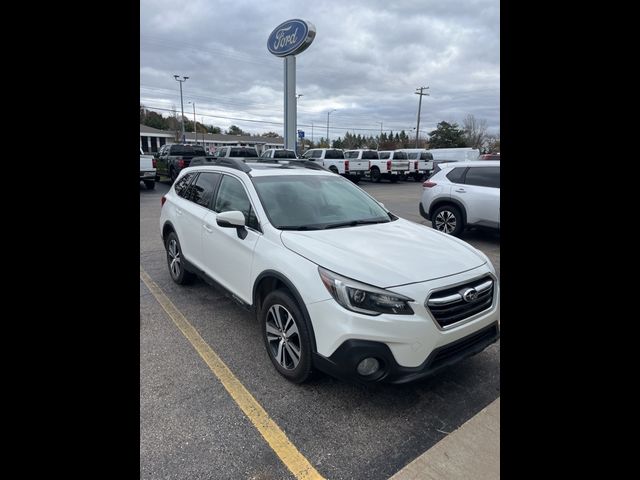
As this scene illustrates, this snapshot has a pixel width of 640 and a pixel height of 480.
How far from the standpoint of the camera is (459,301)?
2.69 meters

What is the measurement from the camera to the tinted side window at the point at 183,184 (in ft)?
17.0

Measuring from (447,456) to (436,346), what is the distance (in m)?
0.62

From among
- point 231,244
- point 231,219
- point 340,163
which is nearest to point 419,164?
point 340,163

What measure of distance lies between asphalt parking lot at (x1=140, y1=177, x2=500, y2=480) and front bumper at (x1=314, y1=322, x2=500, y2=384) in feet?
1.08

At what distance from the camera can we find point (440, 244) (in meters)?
3.26

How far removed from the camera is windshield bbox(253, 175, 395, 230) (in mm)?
3498

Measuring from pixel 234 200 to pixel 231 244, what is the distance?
524 millimetres

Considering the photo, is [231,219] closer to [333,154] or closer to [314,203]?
[314,203]

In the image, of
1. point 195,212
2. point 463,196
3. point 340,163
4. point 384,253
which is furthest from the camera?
point 340,163

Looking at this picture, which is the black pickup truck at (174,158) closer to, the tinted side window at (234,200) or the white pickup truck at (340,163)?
the white pickup truck at (340,163)
